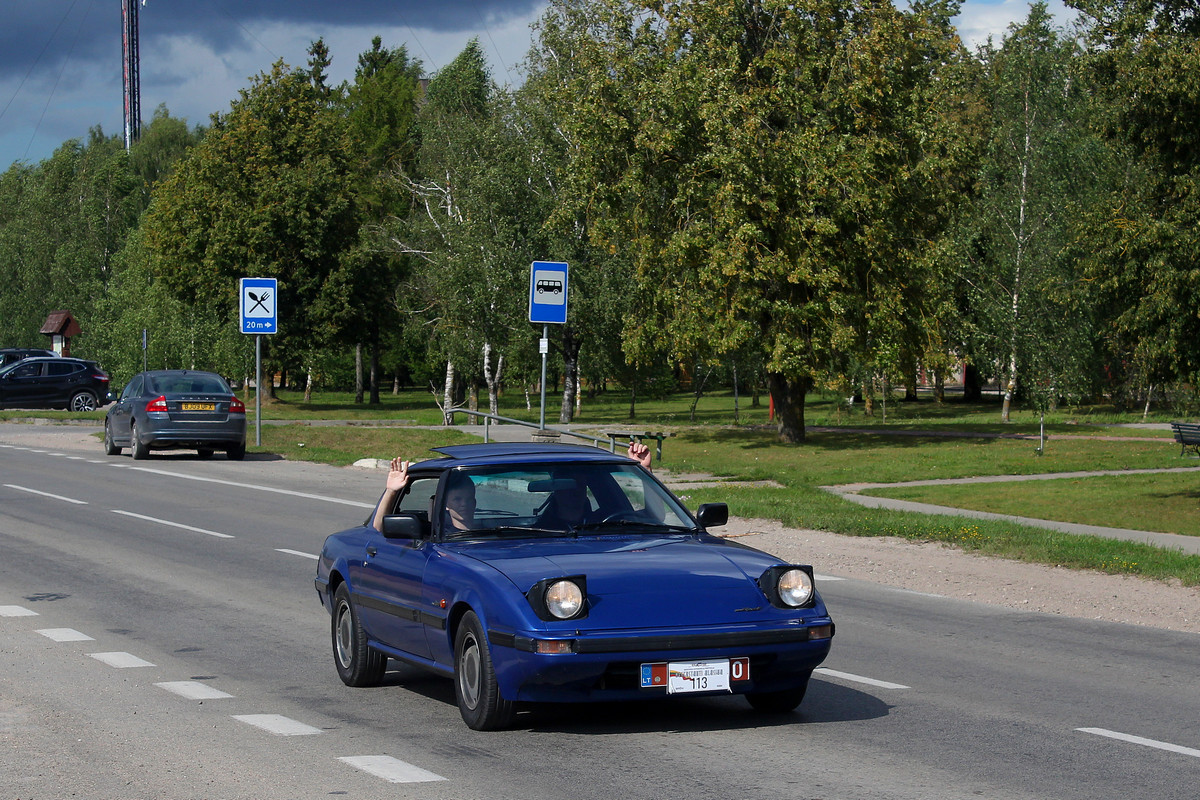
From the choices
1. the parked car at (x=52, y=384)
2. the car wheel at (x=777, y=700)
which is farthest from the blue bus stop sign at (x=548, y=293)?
the parked car at (x=52, y=384)

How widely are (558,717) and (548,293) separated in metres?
14.8

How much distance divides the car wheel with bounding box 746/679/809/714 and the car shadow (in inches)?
1.5

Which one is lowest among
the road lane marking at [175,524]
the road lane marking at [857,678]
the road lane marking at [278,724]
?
the road lane marking at [175,524]

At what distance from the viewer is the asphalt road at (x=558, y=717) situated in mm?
6238

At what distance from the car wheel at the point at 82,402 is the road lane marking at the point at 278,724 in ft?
154

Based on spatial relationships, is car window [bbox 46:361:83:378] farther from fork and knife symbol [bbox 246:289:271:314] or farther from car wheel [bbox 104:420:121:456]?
fork and knife symbol [bbox 246:289:271:314]

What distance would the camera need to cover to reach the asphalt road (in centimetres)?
Answer: 624

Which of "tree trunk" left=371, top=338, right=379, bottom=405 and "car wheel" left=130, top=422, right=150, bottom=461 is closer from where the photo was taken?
"car wheel" left=130, top=422, right=150, bottom=461

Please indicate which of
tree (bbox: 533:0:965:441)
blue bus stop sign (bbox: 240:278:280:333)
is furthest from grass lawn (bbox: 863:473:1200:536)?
blue bus stop sign (bbox: 240:278:280:333)

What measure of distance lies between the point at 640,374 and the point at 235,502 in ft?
125

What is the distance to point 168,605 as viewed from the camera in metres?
11.9

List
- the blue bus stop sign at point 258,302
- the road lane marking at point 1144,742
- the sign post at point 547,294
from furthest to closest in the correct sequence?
1. the blue bus stop sign at point 258,302
2. the sign post at point 547,294
3. the road lane marking at point 1144,742

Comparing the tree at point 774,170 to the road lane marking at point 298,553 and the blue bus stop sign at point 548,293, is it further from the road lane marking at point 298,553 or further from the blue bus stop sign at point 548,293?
the road lane marking at point 298,553

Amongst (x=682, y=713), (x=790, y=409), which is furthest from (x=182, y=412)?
(x=682, y=713)
